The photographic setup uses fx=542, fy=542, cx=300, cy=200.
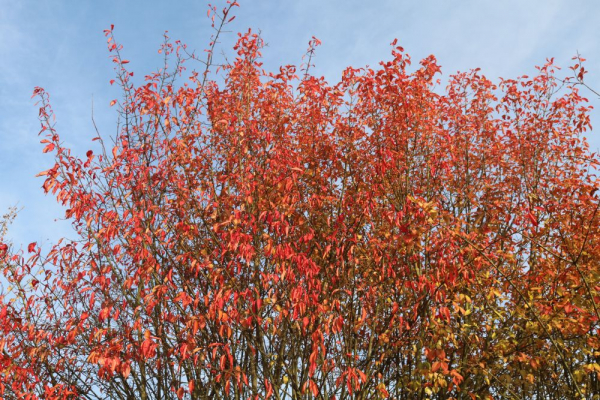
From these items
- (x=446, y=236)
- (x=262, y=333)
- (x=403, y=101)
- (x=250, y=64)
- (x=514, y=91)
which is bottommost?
(x=262, y=333)

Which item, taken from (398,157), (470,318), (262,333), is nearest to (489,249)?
(470,318)

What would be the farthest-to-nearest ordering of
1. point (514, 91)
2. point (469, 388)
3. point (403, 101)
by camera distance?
1. point (514, 91)
2. point (469, 388)
3. point (403, 101)

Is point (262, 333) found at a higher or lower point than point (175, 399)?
higher

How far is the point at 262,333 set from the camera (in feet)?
24.7

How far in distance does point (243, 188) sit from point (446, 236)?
8.36 ft

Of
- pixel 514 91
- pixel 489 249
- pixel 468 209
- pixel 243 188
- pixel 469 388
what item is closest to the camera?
pixel 243 188

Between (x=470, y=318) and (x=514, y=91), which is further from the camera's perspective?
(x=514, y=91)

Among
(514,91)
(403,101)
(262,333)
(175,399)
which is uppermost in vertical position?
(514,91)

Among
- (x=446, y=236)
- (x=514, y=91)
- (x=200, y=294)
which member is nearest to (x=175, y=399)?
(x=200, y=294)

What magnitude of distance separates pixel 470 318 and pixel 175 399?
4.54 meters

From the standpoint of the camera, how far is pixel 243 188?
6.87 metres

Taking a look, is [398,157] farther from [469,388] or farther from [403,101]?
[469,388]

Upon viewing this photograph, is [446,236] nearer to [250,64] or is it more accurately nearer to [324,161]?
[324,161]

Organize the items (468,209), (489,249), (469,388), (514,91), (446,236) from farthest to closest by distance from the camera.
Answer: (514,91), (468,209), (469,388), (489,249), (446,236)
